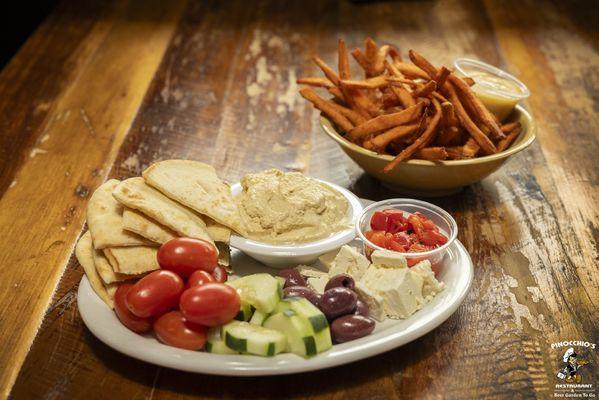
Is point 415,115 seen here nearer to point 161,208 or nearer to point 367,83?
point 367,83

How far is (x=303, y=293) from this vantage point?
2.08m

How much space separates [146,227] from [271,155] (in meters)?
1.19

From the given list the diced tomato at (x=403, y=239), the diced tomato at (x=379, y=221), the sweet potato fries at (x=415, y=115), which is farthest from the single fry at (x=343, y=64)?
the diced tomato at (x=403, y=239)

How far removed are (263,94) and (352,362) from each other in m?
2.15

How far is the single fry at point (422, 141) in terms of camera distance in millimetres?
2627

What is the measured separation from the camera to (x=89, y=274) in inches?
87.2

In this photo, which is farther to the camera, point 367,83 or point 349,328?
point 367,83

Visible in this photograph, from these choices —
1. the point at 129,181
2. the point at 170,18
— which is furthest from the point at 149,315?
the point at 170,18

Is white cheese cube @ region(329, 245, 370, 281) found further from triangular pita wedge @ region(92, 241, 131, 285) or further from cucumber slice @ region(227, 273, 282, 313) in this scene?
triangular pita wedge @ region(92, 241, 131, 285)

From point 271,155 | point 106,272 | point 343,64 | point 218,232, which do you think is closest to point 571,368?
point 218,232

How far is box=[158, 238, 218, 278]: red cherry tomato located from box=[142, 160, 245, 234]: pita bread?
221 millimetres

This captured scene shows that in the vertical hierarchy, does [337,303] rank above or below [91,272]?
above

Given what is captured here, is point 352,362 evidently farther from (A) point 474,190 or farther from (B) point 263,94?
(B) point 263,94

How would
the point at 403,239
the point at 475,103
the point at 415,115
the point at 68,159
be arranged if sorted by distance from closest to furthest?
the point at 403,239
the point at 415,115
the point at 475,103
the point at 68,159
